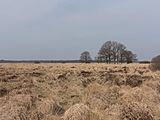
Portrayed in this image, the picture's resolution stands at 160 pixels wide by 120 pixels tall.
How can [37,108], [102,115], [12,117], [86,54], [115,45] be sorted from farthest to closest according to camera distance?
[86,54] → [115,45] → [37,108] → [102,115] → [12,117]

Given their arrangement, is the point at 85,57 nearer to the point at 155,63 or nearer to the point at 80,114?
the point at 155,63

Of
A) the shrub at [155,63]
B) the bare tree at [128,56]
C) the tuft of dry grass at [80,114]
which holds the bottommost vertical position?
the tuft of dry grass at [80,114]

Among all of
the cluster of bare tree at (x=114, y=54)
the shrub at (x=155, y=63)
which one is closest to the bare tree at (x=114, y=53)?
the cluster of bare tree at (x=114, y=54)

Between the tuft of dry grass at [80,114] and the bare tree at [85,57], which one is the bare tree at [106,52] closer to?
the bare tree at [85,57]

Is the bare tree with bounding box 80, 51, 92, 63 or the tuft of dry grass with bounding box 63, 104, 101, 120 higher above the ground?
the bare tree with bounding box 80, 51, 92, 63

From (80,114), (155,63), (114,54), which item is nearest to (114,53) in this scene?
(114,54)

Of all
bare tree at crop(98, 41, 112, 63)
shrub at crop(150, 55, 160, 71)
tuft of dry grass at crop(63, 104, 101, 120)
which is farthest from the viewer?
bare tree at crop(98, 41, 112, 63)

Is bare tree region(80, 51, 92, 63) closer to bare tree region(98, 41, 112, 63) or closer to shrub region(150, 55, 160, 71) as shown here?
bare tree region(98, 41, 112, 63)

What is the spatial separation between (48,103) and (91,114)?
2.41m

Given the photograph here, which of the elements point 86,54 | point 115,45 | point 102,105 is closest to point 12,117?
point 102,105

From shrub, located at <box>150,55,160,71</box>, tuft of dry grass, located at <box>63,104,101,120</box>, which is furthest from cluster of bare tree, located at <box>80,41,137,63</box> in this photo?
tuft of dry grass, located at <box>63,104,101,120</box>

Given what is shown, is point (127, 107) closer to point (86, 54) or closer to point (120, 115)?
point (120, 115)

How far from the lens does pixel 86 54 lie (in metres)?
110

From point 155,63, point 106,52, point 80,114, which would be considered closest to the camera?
point 80,114
